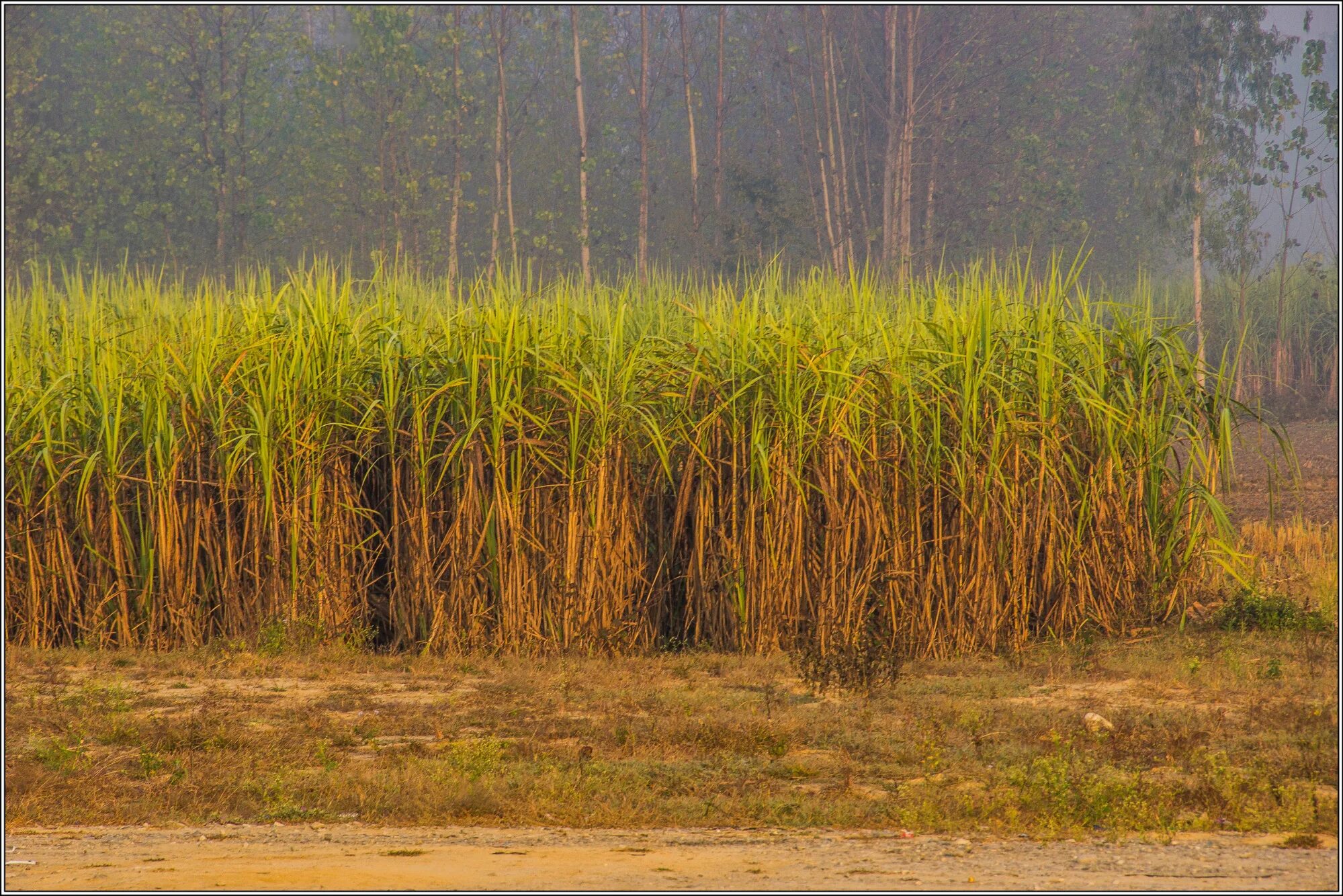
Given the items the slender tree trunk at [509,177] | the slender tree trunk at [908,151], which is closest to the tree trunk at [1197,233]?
the slender tree trunk at [908,151]

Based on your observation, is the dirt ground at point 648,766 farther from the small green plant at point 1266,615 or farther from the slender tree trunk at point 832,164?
the slender tree trunk at point 832,164

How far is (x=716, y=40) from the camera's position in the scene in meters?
24.1

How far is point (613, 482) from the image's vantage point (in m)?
5.96

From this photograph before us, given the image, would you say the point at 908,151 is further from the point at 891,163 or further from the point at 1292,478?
the point at 1292,478

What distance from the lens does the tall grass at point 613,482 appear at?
5.91m

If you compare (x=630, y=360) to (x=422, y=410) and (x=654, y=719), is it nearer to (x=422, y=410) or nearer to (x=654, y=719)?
(x=422, y=410)

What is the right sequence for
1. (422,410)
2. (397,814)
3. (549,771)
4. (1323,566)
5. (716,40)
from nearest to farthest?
(397,814)
(549,771)
(422,410)
(1323,566)
(716,40)

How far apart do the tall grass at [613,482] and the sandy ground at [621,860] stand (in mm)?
2322

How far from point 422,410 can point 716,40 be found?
64.8 ft

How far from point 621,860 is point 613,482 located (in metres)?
2.90

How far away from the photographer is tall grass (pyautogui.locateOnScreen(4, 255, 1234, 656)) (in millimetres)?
5914

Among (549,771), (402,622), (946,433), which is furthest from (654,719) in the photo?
(946,433)

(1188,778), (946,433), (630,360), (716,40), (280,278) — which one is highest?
(716,40)

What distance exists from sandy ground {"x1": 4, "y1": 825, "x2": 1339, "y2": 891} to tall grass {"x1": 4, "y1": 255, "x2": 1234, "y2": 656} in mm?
2322
